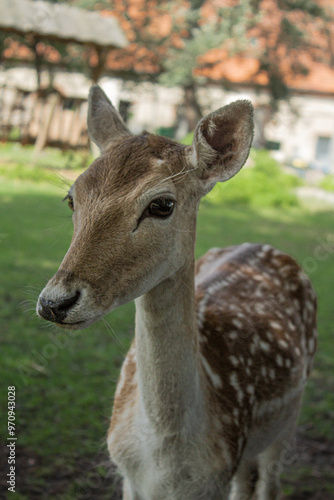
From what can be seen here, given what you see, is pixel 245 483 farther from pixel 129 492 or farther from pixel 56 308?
pixel 56 308

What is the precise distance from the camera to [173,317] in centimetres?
218

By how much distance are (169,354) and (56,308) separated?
674 millimetres

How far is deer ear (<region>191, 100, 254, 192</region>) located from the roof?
1186 cm

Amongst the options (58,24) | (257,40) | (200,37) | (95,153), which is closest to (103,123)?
(95,153)

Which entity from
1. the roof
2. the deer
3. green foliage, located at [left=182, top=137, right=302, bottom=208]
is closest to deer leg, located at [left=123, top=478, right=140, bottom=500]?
the deer

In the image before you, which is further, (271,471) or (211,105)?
(211,105)

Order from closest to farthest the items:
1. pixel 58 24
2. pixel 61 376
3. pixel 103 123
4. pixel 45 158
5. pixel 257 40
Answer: pixel 103 123 < pixel 61 376 < pixel 58 24 < pixel 45 158 < pixel 257 40

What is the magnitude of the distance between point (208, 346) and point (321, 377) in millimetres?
2733

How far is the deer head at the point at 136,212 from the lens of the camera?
173 centimetres

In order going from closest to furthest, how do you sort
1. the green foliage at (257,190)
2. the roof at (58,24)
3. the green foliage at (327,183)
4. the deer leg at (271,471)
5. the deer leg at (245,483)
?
the deer leg at (245,483), the deer leg at (271,471), the roof at (58,24), the green foliage at (257,190), the green foliage at (327,183)

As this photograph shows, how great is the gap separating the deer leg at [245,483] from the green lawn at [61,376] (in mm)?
507

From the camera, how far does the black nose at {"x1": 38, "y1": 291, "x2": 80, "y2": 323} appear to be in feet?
5.45

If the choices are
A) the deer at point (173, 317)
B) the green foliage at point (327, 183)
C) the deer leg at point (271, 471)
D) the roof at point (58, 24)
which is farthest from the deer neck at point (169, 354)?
the green foliage at point (327, 183)

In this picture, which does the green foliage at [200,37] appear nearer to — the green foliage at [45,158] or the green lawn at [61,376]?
the green foliage at [45,158]
